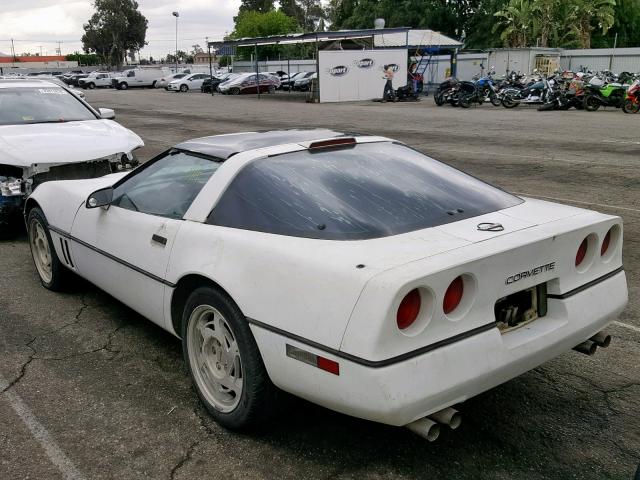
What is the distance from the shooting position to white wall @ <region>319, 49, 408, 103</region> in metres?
30.9

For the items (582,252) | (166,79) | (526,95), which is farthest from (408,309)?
(166,79)

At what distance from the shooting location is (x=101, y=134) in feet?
24.1

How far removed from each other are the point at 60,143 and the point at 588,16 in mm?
43182

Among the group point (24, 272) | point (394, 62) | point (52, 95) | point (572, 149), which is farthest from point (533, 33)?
point (24, 272)

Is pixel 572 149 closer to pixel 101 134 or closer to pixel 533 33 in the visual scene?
pixel 101 134

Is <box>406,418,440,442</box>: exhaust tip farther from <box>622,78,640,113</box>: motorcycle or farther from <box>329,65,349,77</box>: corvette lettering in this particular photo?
<box>329,65,349,77</box>: corvette lettering

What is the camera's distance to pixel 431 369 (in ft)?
7.71

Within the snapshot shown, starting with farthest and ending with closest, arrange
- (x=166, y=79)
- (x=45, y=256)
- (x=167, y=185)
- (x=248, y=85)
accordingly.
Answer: (x=166, y=79), (x=248, y=85), (x=45, y=256), (x=167, y=185)

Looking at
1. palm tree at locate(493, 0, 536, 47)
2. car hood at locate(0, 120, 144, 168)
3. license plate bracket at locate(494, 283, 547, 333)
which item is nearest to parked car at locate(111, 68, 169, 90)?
palm tree at locate(493, 0, 536, 47)

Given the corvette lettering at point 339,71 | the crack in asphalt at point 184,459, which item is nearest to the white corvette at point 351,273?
the crack in asphalt at point 184,459

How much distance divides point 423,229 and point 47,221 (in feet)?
10.2

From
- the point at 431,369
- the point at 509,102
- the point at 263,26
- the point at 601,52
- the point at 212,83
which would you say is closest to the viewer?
the point at 431,369

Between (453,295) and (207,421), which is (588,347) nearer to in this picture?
(453,295)

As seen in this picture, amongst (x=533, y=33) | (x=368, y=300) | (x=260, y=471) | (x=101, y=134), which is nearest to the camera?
(x=368, y=300)
